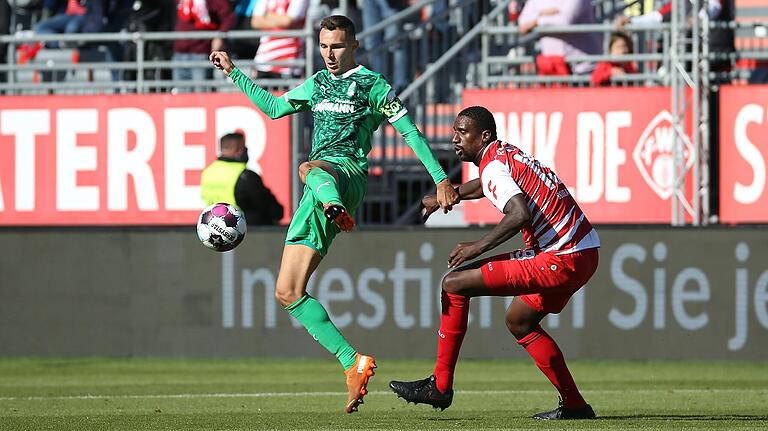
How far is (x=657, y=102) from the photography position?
1487cm

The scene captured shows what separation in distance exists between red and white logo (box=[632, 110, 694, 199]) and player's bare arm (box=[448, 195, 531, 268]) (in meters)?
6.67

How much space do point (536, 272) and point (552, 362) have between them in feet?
2.18

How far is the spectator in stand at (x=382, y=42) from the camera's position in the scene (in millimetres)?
16469

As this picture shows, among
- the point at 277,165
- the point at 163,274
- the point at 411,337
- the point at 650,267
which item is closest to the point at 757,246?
the point at 650,267

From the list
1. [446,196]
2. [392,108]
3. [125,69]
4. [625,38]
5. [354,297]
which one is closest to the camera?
[446,196]

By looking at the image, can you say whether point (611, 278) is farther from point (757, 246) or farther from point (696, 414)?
point (696, 414)

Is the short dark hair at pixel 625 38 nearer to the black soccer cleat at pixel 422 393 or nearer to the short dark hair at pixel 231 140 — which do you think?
the short dark hair at pixel 231 140

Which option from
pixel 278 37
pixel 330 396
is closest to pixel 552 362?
pixel 330 396

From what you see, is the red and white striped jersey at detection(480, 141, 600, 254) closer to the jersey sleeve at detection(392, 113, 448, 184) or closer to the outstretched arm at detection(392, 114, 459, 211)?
the outstretched arm at detection(392, 114, 459, 211)

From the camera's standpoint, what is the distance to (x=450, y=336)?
8.92 meters

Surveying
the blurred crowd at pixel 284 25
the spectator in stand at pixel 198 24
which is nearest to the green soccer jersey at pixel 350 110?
the blurred crowd at pixel 284 25

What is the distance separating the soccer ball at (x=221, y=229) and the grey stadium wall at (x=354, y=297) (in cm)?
469

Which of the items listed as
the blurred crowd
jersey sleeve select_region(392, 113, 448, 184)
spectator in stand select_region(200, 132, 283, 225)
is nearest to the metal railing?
→ the blurred crowd

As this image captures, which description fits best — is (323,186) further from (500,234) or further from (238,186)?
(238,186)
